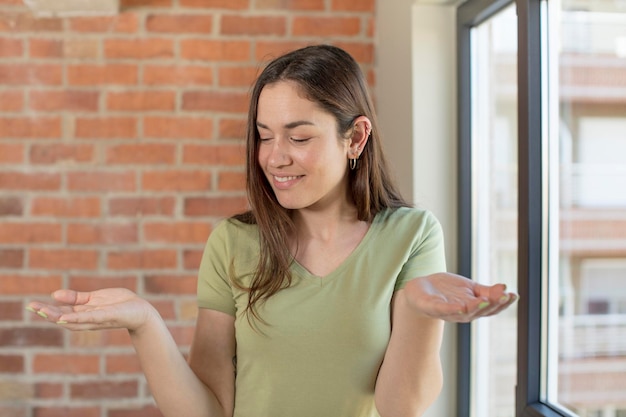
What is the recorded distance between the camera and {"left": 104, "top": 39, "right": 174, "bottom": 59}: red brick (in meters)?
2.57

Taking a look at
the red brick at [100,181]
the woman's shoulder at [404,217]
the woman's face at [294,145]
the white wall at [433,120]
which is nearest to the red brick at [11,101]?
the red brick at [100,181]

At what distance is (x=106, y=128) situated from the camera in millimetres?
2576

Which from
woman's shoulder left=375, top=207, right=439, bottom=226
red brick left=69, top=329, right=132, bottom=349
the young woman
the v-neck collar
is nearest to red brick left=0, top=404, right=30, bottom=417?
red brick left=69, top=329, right=132, bottom=349

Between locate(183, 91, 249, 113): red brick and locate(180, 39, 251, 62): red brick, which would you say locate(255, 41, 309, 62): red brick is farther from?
locate(183, 91, 249, 113): red brick

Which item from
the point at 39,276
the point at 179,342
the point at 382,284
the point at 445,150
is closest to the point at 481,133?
the point at 445,150

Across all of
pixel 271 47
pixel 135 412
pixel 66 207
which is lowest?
pixel 135 412

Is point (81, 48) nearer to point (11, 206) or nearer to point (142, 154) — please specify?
point (142, 154)

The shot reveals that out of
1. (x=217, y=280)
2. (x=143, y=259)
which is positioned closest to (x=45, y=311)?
(x=217, y=280)

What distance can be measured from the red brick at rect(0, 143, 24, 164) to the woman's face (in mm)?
1300

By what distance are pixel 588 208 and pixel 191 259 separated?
4.44ft

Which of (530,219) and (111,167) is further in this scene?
(111,167)

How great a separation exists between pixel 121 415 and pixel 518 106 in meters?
1.58

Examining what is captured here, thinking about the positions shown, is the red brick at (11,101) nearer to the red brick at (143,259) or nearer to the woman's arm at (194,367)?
the red brick at (143,259)

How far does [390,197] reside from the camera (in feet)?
5.59
